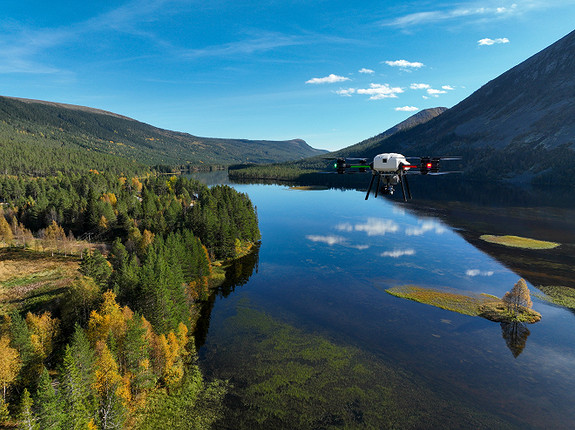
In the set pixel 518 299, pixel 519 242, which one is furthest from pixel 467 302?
pixel 519 242

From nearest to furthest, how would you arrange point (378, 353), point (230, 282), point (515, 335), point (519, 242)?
1. point (378, 353)
2. point (515, 335)
3. point (230, 282)
4. point (519, 242)

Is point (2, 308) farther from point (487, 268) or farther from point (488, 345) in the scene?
point (487, 268)

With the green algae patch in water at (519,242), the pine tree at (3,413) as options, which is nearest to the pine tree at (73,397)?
the pine tree at (3,413)

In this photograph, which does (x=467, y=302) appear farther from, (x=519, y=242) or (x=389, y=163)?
(x=519, y=242)

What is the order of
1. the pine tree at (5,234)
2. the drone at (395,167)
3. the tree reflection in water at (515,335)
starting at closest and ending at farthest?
the drone at (395,167) → the tree reflection in water at (515,335) → the pine tree at (5,234)

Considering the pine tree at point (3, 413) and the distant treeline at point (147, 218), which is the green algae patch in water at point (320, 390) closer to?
the pine tree at point (3, 413)

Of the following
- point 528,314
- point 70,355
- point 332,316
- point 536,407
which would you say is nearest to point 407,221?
point 528,314
